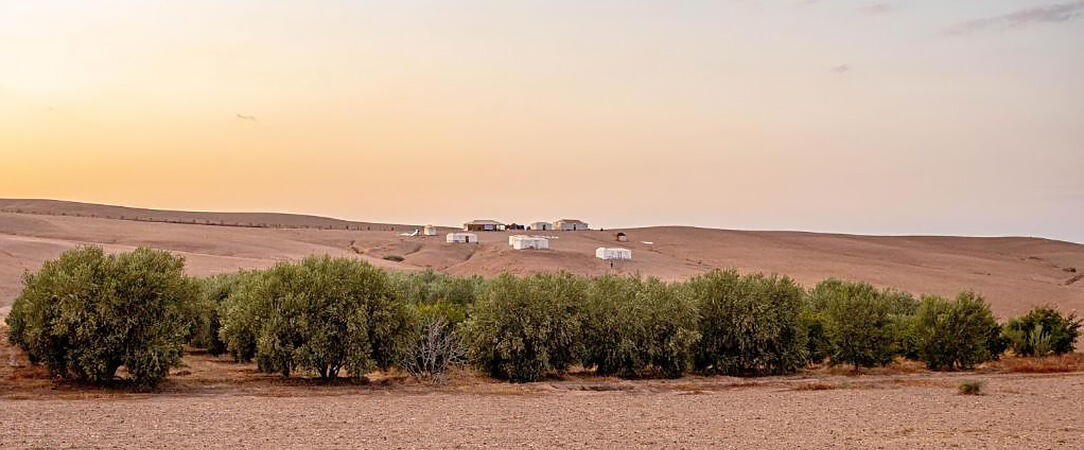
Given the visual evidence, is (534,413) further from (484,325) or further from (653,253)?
(653,253)

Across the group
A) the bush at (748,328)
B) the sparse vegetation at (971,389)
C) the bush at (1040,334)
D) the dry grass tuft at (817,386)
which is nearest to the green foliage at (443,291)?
the bush at (748,328)

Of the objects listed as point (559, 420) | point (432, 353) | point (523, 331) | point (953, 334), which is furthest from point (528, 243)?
point (559, 420)

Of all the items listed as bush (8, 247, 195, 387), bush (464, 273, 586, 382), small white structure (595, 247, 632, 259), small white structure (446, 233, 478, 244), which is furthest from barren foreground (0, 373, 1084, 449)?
small white structure (446, 233, 478, 244)

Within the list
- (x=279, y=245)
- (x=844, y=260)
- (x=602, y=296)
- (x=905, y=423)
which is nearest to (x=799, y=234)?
(x=844, y=260)

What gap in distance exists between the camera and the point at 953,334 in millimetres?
36188

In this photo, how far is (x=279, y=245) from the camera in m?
93.4

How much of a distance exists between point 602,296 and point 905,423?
12.8 meters

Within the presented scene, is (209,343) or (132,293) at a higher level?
(132,293)

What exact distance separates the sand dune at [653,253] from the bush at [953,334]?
3032cm

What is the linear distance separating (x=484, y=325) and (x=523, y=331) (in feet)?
4.15

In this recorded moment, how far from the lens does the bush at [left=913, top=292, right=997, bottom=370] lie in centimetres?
3609

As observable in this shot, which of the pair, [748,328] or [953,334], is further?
[953,334]

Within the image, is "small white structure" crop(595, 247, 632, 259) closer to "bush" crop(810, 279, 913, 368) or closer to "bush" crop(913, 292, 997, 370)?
"bush" crop(810, 279, 913, 368)

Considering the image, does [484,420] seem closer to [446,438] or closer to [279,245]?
[446,438]
